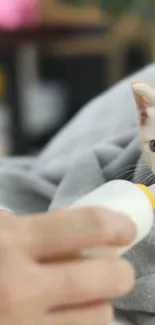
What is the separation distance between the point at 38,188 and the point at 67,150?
0.13m

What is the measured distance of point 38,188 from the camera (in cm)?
68

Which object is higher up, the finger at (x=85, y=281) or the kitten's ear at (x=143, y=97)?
the finger at (x=85, y=281)

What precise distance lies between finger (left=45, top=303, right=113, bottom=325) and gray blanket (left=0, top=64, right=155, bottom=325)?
0.10m

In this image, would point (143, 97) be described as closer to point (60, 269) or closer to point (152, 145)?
point (152, 145)

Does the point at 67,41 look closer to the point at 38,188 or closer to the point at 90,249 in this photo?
the point at 38,188

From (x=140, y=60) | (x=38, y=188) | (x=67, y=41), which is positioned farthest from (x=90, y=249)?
(x=140, y=60)

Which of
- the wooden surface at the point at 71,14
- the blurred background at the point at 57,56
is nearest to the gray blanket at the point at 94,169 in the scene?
the blurred background at the point at 57,56

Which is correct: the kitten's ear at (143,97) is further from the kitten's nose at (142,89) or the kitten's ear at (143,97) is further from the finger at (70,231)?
the finger at (70,231)

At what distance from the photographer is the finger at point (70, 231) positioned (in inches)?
13.4

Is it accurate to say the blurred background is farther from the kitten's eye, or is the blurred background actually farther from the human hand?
the human hand

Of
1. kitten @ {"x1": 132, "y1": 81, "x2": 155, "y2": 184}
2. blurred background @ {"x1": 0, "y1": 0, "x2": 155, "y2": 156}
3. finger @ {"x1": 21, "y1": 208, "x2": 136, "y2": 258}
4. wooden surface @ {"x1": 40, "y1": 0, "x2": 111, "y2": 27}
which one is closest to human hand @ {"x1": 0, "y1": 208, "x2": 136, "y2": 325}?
finger @ {"x1": 21, "y1": 208, "x2": 136, "y2": 258}

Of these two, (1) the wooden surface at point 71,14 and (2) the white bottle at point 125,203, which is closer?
(2) the white bottle at point 125,203

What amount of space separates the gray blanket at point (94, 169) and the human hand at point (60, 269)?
0.36ft

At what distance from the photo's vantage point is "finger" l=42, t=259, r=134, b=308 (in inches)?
13.2
